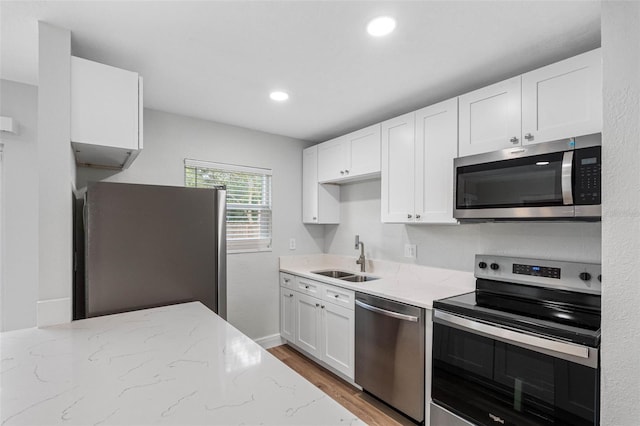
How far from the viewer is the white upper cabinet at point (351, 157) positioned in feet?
9.24

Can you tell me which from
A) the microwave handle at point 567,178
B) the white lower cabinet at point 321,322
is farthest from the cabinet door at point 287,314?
the microwave handle at point 567,178

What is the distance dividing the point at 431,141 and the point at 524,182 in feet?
2.44

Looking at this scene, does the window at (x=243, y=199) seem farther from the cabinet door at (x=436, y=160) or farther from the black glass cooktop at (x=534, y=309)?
the black glass cooktop at (x=534, y=309)

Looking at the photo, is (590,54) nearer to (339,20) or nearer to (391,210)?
(339,20)

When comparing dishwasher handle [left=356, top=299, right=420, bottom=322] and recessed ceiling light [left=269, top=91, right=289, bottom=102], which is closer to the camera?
dishwasher handle [left=356, top=299, right=420, bottom=322]

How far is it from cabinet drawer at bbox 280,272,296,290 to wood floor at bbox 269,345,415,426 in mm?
707

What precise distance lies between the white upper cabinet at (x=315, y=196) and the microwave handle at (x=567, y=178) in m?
2.27

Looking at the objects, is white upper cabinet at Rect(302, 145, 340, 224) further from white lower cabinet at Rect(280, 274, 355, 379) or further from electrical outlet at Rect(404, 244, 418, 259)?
electrical outlet at Rect(404, 244, 418, 259)

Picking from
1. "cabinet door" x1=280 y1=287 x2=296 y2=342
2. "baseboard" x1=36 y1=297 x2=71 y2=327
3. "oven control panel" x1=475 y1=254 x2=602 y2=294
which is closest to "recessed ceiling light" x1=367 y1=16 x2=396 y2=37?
"oven control panel" x1=475 y1=254 x2=602 y2=294

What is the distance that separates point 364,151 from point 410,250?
102 centimetres

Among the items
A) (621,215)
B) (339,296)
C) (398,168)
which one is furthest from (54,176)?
(621,215)

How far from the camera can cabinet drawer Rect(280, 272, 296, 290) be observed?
3.33m

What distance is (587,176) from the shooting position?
1537 mm

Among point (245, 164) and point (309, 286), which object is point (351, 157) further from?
point (309, 286)
